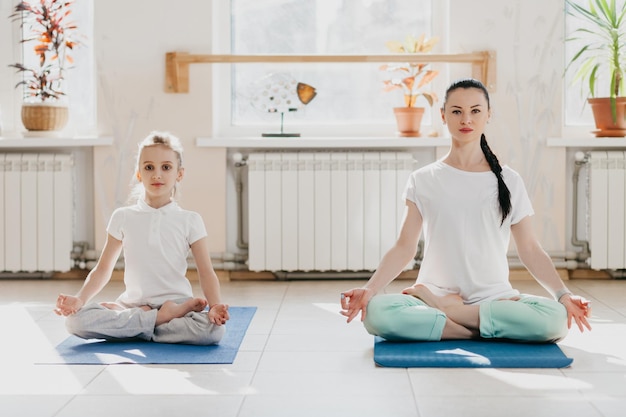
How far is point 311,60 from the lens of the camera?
157 inches

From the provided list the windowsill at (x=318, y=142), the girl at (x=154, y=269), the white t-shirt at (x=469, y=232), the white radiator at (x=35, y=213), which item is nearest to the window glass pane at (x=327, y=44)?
the windowsill at (x=318, y=142)

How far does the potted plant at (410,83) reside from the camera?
13.3ft

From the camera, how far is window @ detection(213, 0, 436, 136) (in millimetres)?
4223

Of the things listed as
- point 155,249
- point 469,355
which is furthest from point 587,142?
point 155,249

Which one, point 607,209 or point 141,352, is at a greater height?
point 607,209

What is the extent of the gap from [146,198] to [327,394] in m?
1.04

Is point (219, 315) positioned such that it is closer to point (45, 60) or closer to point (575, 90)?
point (45, 60)

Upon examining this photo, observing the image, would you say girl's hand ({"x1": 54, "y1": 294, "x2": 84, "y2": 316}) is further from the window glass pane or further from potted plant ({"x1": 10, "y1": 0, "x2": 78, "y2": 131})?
the window glass pane

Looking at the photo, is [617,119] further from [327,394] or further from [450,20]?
[327,394]

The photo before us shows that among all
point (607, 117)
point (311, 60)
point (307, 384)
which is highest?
point (311, 60)

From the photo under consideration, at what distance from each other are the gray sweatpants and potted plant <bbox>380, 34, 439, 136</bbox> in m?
1.74

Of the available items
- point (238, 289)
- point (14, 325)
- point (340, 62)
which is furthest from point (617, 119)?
point (14, 325)

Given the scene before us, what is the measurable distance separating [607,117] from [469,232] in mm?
1661

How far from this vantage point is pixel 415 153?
13.7 ft
